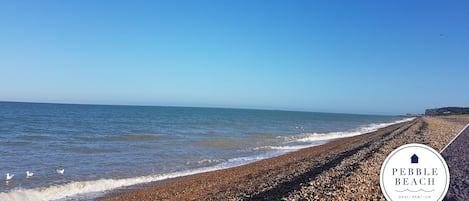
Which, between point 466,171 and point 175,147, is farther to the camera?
point 175,147

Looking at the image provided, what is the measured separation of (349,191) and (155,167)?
10785 millimetres

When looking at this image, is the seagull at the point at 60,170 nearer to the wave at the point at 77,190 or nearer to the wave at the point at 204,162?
the wave at the point at 77,190

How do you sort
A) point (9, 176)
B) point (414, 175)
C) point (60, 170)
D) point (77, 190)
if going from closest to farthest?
1. point (414, 175)
2. point (77, 190)
3. point (9, 176)
4. point (60, 170)

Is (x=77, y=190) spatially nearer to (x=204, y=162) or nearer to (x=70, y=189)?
(x=70, y=189)

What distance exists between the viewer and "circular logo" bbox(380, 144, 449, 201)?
192cm

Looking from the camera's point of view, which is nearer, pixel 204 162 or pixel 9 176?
pixel 9 176

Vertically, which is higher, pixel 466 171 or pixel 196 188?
pixel 466 171

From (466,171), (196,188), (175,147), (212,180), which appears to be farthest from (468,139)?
(175,147)

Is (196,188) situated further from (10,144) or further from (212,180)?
(10,144)

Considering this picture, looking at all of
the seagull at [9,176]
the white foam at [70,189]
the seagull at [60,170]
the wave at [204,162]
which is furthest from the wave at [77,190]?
the wave at [204,162]

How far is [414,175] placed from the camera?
1.92m

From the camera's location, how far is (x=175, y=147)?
22688 mm

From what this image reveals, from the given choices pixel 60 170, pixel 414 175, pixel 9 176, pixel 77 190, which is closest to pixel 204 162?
pixel 60 170

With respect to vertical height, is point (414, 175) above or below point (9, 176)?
above
